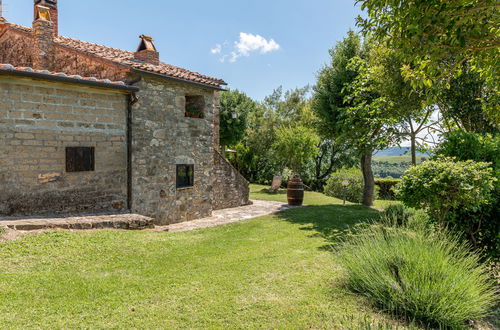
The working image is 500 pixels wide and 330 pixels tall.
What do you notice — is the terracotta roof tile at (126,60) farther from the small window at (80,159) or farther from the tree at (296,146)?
the tree at (296,146)

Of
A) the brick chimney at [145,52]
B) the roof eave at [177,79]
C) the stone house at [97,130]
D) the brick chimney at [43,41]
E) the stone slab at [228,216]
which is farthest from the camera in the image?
the brick chimney at [145,52]

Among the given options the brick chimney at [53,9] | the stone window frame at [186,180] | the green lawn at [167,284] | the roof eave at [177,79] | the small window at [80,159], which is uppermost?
the brick chimney at [53,9]

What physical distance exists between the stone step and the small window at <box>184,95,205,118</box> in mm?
4320

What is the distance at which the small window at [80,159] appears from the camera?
8289mm

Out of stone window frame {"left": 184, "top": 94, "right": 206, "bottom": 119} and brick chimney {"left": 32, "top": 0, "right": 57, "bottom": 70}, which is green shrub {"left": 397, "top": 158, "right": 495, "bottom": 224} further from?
brick chimney {"left": 32, "top": 0, "right": 57, "bottom": 70}

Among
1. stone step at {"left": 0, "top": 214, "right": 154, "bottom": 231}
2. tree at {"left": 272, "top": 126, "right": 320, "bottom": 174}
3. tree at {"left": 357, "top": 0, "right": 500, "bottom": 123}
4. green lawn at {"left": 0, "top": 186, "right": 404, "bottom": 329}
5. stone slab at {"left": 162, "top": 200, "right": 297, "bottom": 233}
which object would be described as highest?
tree at {"left": 357, "top": 0, "right": 500, "bottom": 123}

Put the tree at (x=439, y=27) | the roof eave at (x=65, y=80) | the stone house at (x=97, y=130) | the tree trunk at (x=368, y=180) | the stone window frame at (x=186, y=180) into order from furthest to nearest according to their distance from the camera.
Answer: the tree trunk at (x=368, y=180), the stone window frame at (x=186, y=180), the stone house at (x=97, y=130), the roof eave at (x=65, y=80), the tree at (x=439, y=27)

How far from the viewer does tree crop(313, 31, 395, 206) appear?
1276 centimetres

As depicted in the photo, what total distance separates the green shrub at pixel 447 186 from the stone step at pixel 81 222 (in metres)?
6.16

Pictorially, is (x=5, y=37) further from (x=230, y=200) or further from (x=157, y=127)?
(x=230, y=200)

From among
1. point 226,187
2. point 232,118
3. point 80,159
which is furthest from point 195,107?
point 232,118

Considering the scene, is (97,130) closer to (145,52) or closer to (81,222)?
(81,222)

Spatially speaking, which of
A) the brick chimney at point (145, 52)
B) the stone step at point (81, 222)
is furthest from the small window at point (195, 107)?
the stone step at point (81, 222)

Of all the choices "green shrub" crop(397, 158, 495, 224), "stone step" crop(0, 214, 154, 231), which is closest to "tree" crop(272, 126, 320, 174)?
"stone step" crop(0, 214, 154, 231)
